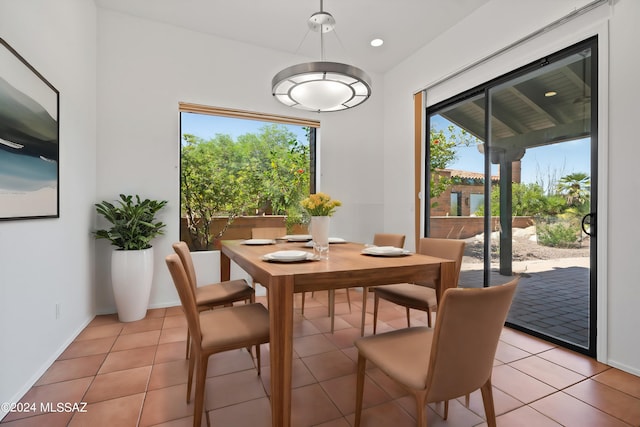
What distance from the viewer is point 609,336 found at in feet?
6.72

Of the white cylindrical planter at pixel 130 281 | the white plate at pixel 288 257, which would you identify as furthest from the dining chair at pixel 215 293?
the white cylindrical planter at pixel 130 281

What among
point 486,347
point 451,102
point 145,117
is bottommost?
point 486,347

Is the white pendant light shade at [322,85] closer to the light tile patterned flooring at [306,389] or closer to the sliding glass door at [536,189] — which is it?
the sliding glass door at [536,189]

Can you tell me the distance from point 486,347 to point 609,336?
1.70m

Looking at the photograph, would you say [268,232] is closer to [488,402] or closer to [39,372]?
[39,372]

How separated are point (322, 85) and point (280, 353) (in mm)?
1576

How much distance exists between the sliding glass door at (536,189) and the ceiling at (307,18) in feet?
2.77

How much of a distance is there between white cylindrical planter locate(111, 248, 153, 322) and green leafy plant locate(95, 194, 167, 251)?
9cm

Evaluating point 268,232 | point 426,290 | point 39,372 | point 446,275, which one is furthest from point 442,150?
point 39,372

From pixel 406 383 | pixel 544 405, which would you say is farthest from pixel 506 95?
pixel 406 383

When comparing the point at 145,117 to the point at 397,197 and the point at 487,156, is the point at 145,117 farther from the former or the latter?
the point at 487,156

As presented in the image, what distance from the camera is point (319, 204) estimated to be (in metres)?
1.87

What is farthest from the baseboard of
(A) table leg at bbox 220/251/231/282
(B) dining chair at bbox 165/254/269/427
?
(A) table leg at bbox 220/251/231/282

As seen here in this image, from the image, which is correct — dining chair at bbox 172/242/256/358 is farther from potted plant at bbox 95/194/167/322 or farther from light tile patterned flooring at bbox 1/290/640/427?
potted plant at bbox 95/194/167/322
